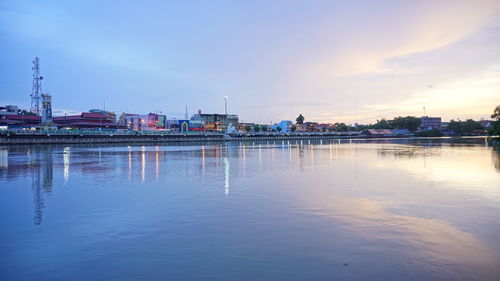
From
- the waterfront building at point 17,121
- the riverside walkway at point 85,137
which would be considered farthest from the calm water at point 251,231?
the waterfront building at point 17,121

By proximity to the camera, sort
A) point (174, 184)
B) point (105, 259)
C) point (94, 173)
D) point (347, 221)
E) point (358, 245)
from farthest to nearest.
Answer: point (94, 173) → point (174, 184) → point (347, 221) → point (358, 245) → point (105, 259)

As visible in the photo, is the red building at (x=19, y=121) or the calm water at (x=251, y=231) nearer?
the calm water at (x=251, y=231)

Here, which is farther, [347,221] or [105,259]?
[347,221]

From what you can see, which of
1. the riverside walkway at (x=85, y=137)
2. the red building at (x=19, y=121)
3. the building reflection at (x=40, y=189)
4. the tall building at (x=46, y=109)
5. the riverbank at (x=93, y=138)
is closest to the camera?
the building reflection at (x=40, y=189)

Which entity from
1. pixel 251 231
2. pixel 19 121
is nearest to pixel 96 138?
pixel 19 121

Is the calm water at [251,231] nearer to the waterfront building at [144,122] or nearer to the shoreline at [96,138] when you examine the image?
the shoreline at [96,138]

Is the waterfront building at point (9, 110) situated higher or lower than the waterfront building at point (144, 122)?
higher

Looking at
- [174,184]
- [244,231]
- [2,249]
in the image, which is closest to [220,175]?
[174,184]

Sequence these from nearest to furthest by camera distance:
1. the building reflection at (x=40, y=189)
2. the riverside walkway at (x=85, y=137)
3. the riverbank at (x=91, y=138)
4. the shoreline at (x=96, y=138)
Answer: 1. the building reflection at (x=40, y=189)
2. the shoreline at (x=96, y=138)
3. the riverbank at (x=91, y=138)
4. the riverside walkway at (x=85, y=137)

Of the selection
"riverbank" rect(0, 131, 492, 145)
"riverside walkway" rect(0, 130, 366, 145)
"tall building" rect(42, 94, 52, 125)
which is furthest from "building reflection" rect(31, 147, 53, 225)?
"tall building" rect(42, 94, 52, 125)

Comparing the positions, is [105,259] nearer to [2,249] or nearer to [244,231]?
[2,249]

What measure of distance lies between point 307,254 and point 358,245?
1.76 metres

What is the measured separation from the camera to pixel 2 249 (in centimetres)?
1009

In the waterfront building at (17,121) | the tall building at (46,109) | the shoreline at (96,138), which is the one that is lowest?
the shoreline at (96,138)
